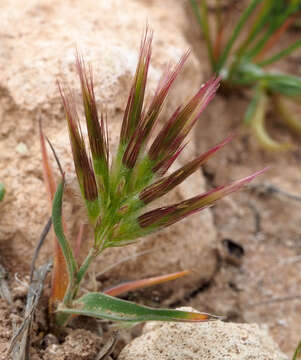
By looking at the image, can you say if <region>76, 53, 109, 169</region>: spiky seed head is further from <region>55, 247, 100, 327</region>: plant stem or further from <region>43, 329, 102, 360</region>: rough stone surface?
<region>43, 329, 102, 360</region>: rough stone surface

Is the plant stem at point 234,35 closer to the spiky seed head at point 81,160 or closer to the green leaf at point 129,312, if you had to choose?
the spiky seed head at point 81,160

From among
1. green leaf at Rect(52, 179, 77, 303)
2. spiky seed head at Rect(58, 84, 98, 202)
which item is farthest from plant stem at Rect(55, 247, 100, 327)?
spiky seed head at Rect(58, 84, 98, 202)

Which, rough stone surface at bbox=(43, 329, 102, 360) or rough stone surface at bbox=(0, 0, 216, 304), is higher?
rough stone surface at bbox=(0, 0, 216, 304)

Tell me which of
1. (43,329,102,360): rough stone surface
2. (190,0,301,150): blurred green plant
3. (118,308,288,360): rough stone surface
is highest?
(190,0,301,150): blurred green plant

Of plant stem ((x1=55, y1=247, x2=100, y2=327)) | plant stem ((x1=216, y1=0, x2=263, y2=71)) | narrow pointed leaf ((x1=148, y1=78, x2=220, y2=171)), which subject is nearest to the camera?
narrow pointed leaf ((x1=148, y1=78, x2=220, y2=171))

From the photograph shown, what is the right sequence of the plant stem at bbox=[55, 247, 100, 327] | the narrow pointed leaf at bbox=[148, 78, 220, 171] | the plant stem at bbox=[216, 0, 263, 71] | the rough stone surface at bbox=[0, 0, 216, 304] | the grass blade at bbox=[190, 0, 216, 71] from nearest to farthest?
the narrow pointed leaf at bbox=[148, 78, 220, 171], the plant stem at bbox=[55, 247, 100, 327], the rough stone surface at bbox=[0, 0, 216, 304], the plant stem at bbox=[216, 0, 263, 71], the grass blade at bbox=[190, 0, 216, 71]

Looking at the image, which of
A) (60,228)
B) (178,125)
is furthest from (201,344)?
(178,125)

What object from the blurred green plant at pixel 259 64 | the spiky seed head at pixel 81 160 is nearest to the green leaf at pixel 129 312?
the spiky seed head at pixel 81 160

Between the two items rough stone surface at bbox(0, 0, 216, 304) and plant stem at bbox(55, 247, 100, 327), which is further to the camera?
rough stone surface at bbox(0, 0, 216, 304)

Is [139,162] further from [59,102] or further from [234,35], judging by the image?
[234,35]
